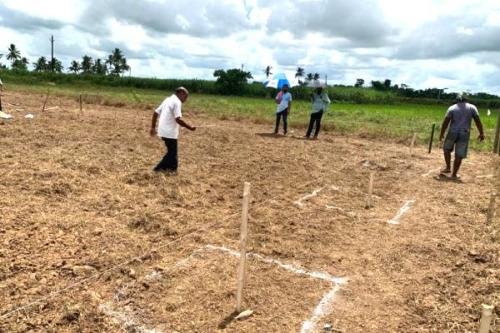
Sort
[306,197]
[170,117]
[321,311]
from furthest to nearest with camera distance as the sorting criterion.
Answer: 1. [170,117]
2. [306,197]
3. [321,311]

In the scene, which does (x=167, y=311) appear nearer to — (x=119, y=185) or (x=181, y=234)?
(x=181, y=234)

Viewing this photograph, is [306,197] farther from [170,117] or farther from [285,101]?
[285,101]

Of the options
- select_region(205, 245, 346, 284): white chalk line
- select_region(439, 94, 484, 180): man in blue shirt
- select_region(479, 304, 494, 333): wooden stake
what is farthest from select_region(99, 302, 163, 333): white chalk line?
select_region(439, 94, 484, 180): man in blue shirt

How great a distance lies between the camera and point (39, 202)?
19.7ft

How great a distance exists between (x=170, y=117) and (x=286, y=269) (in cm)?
401

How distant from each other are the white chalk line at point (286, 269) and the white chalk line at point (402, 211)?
228 centimetres

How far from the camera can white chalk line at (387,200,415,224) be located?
6.59 metres

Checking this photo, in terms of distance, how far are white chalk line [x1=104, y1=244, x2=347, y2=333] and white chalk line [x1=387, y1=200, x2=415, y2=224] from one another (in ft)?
7.47

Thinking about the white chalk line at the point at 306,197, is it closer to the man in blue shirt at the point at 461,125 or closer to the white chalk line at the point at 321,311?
the white chalk line at the point at 321,311

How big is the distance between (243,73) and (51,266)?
53.8 metres

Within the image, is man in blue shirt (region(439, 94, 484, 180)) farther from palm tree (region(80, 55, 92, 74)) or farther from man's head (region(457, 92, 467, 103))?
palm tree (region(80, 55, 92, 74))

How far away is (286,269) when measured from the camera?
477 cm

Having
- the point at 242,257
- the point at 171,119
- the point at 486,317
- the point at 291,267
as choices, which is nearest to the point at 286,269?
the point at 291,267

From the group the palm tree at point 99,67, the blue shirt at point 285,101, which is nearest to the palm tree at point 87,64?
the palm tree at point 99,67
